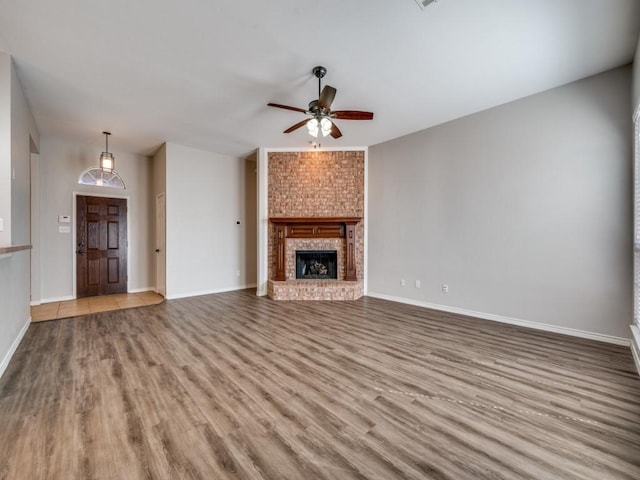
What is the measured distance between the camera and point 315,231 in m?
5.83

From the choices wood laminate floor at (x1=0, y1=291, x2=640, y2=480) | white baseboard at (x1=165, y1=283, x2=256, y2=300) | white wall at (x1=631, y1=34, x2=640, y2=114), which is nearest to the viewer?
wood laminate floor at (x1=0, y1=291, x2=640, y2=480)

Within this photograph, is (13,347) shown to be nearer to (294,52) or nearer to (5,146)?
(5,146)

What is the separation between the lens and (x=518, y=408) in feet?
6.77

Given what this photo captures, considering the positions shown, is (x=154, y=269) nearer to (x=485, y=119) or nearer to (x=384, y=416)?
(x=384, y=416)

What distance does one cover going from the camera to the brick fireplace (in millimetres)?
5762

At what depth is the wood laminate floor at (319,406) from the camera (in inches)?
61.8

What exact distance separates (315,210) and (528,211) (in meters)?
3.55

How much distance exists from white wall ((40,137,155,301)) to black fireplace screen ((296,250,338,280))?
360 centimetres

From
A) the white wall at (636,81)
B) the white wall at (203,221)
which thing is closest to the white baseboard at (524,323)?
the white wall at (636,81)

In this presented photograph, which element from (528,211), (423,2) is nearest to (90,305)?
(423,2)

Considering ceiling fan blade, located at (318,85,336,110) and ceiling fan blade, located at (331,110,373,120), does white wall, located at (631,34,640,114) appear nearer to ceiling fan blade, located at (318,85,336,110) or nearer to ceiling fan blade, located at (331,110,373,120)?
ceiling fan blade, located at (331,110,373,120)

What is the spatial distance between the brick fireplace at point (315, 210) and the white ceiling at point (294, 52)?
1.62 meters

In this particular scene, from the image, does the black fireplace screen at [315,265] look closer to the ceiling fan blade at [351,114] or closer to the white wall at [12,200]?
the ceiling fan blade at [351,114]

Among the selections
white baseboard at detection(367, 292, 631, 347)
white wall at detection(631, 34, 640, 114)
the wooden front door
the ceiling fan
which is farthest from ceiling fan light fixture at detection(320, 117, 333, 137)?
the wooden front door
